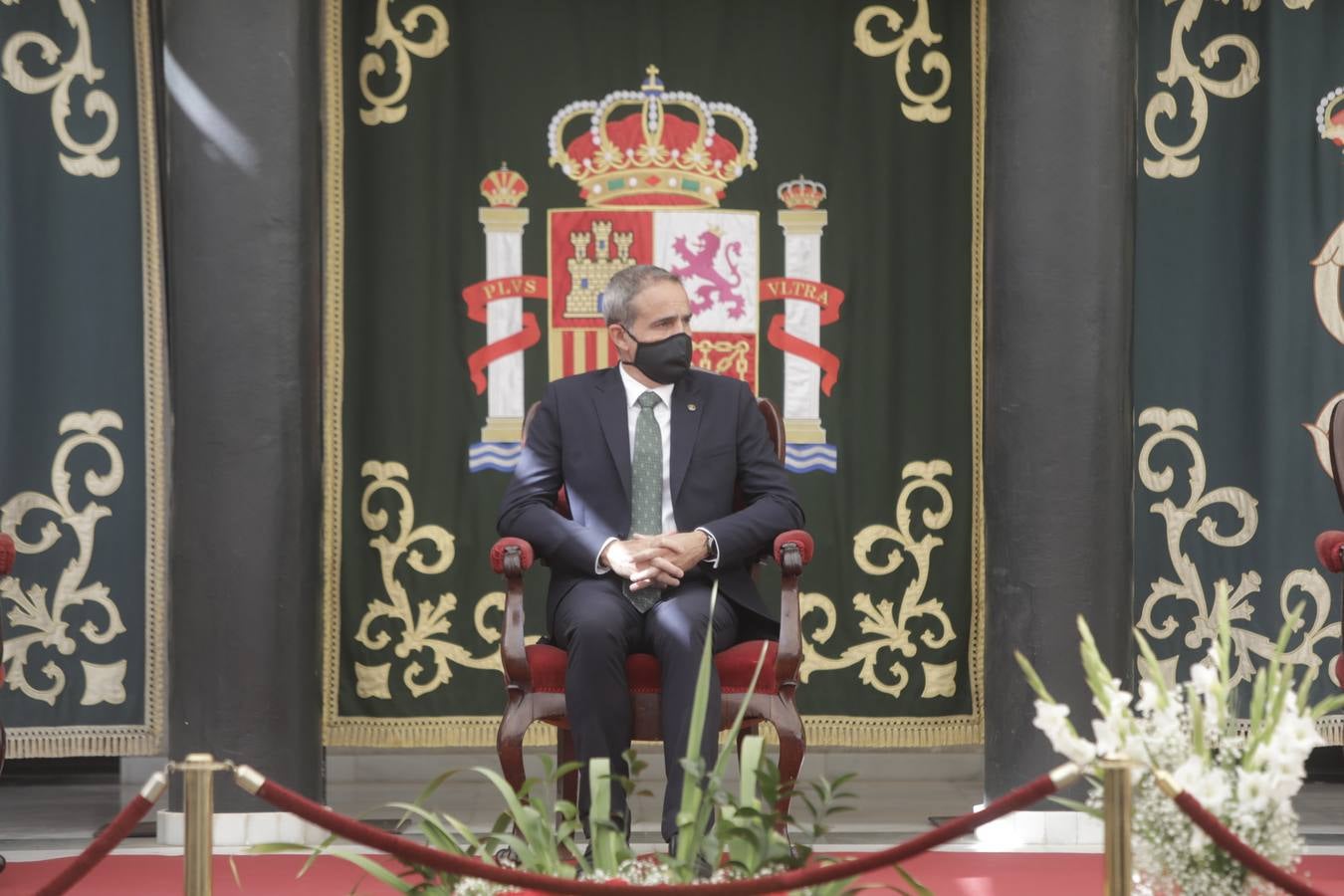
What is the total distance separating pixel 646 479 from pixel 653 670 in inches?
19.9

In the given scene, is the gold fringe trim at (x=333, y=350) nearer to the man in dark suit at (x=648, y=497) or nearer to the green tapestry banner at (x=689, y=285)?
the green tapestry banner at (x=689, y=285)

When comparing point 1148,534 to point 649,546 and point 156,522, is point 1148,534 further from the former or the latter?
point 156,522

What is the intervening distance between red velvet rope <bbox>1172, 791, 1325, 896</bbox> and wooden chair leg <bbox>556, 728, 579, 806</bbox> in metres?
1.52

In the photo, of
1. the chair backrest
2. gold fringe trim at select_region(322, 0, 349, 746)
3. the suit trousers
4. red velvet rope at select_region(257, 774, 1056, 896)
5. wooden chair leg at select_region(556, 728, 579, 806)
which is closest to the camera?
red velvet rope at select_region(257, 774, 1056, 896)

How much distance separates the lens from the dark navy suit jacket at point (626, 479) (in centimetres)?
380

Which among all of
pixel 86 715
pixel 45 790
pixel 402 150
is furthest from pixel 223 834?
pixel 402 150

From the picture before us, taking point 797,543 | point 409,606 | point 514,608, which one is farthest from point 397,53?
point 797,543

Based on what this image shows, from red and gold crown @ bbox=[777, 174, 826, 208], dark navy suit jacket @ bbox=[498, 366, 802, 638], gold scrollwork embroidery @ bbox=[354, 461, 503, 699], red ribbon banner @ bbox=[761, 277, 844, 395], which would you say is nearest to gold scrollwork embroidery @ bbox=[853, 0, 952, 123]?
red and gold crown @ bbox=[777, 174, 826, 208]

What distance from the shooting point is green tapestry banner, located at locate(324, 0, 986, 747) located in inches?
191

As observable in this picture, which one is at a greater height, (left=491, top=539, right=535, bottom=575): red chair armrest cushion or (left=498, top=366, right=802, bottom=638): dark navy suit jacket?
(left=498, top=366, right=802, bottom=638): dark navy suit jacket

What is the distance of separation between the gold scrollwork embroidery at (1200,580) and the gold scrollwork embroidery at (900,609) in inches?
23.5

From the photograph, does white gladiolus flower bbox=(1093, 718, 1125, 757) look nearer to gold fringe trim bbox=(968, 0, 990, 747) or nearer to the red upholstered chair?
the red upholstered chair

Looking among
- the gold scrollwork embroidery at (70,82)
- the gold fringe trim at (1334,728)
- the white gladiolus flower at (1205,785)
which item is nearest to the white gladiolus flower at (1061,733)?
the white gladiolus flower at (1205,785)

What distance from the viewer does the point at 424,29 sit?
484cm
